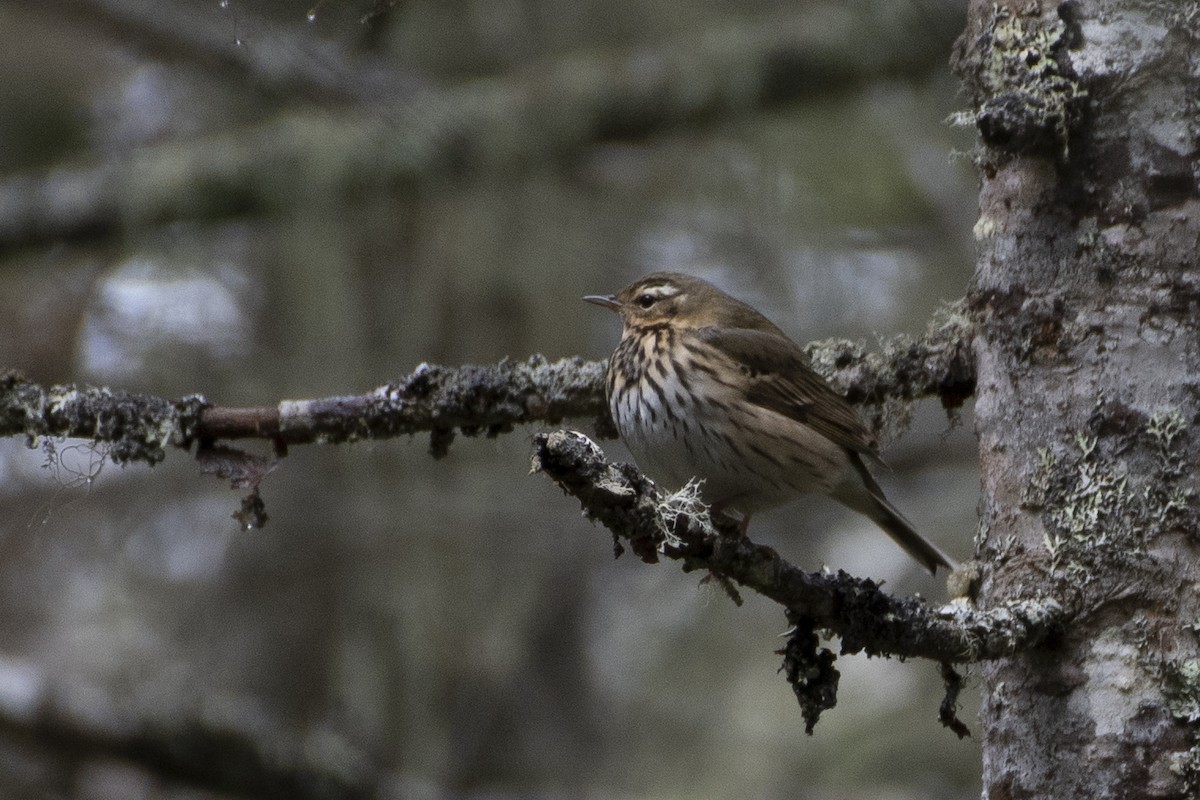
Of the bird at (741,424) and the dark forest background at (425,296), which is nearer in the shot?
the bird at (741,424)

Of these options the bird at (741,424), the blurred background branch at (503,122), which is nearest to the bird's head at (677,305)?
the bird at (741,424)

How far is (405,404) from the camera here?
381 centimetres

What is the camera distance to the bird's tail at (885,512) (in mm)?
5375

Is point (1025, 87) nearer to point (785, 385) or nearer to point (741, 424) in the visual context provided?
point (741, 424)

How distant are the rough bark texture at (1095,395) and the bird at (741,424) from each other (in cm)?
130

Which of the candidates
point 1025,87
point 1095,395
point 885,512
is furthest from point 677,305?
point 1095,395

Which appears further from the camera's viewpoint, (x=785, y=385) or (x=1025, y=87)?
(x=785, y=385)

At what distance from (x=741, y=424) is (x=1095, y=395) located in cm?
192

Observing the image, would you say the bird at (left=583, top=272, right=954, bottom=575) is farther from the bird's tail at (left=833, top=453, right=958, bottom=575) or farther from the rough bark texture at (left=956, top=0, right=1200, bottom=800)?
the rough bark texture at (left=956, top=0, right=1200, bottom=800)

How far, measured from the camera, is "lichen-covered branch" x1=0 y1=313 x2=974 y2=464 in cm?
363

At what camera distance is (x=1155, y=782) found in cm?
299

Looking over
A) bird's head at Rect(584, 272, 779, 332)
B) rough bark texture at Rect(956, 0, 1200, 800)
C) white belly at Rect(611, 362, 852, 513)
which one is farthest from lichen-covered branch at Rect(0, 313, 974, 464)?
bird's head at Rect(584, 272, 779, 332)

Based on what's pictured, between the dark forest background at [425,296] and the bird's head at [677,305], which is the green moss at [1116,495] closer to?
the bird's head at [677,305]

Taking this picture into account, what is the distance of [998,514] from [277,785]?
4.40m
